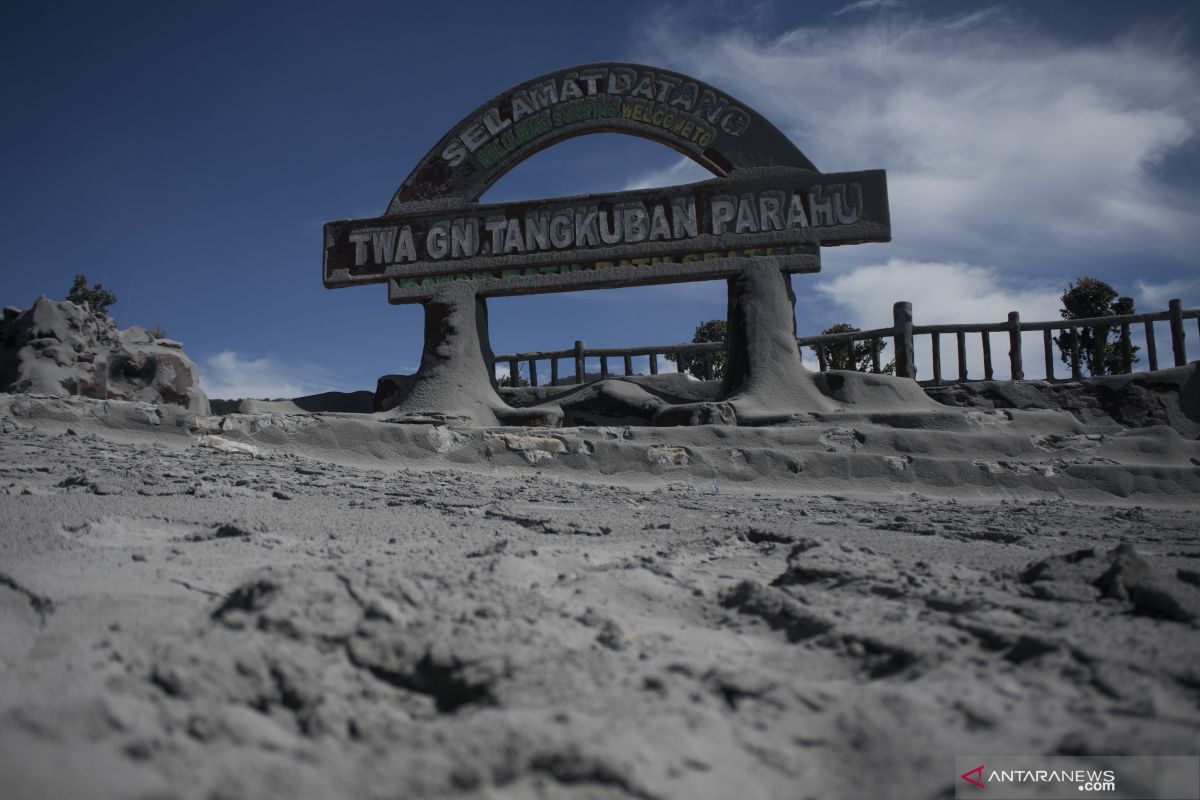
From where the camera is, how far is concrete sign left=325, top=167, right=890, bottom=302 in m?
7.01

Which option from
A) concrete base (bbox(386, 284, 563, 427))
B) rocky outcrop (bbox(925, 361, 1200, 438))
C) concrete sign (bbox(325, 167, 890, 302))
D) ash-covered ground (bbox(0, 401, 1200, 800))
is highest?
concrete sign (bbox(325, 167, 890, 302))

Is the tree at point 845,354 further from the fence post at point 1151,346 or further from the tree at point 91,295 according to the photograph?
the tree at point 91,295

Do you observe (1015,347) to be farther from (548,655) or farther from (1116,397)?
(548,655)

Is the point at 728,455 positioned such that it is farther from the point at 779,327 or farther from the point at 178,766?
the point at 178,766

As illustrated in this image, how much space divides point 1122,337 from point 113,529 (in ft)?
27.3

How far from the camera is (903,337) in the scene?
7422 millimetres

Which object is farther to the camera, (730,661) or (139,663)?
(730,661)

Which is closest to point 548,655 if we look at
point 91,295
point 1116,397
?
point 1116,397

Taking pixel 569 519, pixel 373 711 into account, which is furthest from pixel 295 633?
pixel 569 519

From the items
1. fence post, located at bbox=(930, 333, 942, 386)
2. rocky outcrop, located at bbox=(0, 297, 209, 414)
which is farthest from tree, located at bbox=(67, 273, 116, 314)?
fence post, located at bbox=(930, 333, 942, 386)

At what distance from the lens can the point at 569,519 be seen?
2.89 meters

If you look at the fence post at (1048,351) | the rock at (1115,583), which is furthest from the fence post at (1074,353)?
the rock at (1115,583)

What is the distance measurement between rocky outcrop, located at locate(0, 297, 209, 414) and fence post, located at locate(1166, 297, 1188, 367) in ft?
29.8

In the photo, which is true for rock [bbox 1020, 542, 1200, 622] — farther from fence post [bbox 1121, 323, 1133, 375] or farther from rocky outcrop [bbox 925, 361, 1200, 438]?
fence post [bbox 1121, 323, 1133, 375]
